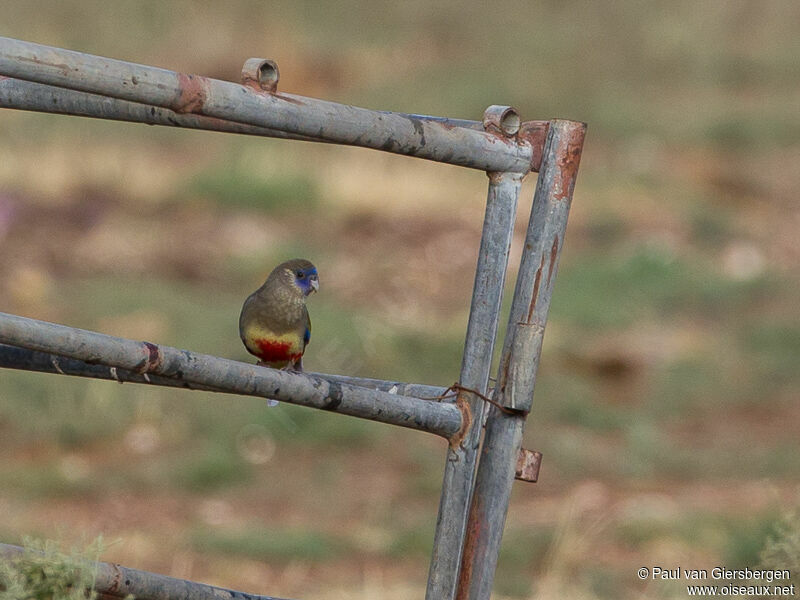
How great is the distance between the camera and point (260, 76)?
81.4 inches

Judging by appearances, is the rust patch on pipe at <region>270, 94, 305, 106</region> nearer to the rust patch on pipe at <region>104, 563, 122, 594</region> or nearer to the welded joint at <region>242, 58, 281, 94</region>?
the welded joint at <region>242, 58, 281, 94</region>

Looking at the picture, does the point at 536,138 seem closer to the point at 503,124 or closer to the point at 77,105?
the point at 503,124

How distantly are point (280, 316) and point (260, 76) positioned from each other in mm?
1305

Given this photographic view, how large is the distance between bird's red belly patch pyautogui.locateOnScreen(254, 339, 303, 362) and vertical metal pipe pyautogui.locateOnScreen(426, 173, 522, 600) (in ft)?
3.46

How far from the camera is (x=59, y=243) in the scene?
9195mm

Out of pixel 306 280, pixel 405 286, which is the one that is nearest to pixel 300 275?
pixel 306 280

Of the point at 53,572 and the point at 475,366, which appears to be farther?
the point at 475,366

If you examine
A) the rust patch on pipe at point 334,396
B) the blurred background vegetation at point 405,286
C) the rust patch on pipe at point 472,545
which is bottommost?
the rust patch on pipe at point 472,545

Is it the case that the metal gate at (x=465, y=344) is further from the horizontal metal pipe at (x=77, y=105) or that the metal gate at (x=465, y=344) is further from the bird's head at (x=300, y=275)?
the bird's head at (x=300, y=275)

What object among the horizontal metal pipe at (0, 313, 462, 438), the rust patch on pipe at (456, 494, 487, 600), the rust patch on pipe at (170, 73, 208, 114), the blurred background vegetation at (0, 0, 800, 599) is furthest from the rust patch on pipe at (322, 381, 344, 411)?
the blurred background vegetation at (0, 0, 800, 599)

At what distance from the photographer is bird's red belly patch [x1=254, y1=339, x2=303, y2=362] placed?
130 inches

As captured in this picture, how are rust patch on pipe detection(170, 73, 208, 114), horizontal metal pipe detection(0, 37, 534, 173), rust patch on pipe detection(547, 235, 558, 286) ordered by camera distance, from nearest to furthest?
horizontal metal pipe detection(0, 37, 534, 173) < rust patch on pipe detection(170, 73, 208, 114) < rust patch on pipe detection(547, 235, 558, 286)

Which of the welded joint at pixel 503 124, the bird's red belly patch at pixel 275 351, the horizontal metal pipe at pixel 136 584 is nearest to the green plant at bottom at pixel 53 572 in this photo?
the horizontal metal pipe at pixel 136 584

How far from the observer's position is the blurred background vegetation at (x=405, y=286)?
5.67 meters
